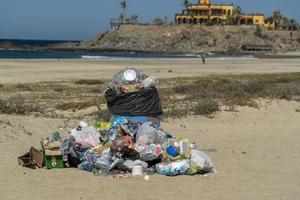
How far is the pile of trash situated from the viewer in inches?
314

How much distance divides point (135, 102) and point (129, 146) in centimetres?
107

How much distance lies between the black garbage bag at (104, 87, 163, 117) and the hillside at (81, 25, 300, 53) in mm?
111613

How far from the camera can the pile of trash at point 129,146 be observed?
314 inches

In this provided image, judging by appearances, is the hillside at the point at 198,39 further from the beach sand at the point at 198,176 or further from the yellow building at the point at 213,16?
the beach sand at the point at 198,176

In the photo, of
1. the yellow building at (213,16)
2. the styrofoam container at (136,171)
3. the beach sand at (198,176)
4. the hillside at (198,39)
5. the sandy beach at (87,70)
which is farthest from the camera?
the yellow building at (213,16)

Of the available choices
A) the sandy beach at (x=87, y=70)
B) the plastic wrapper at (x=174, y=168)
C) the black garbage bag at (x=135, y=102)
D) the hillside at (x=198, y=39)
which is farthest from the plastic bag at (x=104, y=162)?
the hillside at (x=198, y=39)

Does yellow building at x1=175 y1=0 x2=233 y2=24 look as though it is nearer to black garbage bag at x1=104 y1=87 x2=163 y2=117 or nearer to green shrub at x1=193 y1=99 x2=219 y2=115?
green shrub at x1=193 y1=99 x2=219 y2=115

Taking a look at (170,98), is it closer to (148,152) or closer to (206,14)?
(148,152)

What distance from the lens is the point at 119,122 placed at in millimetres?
8836

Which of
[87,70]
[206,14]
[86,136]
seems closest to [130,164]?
[86,136]

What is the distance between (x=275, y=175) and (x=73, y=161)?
267 centimetres

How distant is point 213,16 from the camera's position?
139 m

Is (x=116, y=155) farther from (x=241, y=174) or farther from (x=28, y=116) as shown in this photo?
(x=28, y=116)

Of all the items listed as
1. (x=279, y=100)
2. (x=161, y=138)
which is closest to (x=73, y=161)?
(x=161, y=138)
